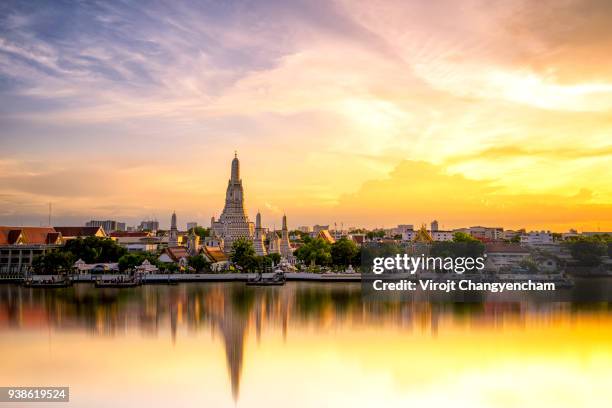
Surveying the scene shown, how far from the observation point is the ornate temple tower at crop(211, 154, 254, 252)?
2068 inches

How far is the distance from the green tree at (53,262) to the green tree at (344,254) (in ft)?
52.7

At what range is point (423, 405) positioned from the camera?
1135cm

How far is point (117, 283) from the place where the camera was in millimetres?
32062

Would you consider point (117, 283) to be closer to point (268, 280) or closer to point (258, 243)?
point (268, 280)

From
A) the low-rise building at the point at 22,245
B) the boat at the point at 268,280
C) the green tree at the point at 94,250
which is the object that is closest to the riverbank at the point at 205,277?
the boat at the point at 268,280

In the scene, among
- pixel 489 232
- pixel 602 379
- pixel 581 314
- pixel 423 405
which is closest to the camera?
pixel 423 405

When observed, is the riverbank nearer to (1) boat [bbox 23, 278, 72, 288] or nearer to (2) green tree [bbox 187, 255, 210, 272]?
(1) boat [bbox 23, 278, 72, 288]

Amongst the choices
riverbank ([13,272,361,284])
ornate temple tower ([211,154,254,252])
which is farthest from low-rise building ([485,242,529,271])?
ornate temple tower ([211,154,254,252])

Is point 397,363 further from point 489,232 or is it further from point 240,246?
point 489,232

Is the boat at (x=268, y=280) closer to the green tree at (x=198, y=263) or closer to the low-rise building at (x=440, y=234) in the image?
the green tree at (x=198, y=263)

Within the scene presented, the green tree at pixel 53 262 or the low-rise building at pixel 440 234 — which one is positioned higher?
the low-rise building at pixel 440 234

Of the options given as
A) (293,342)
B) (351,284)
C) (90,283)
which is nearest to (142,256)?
(90,283)

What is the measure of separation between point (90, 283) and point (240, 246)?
895 cm

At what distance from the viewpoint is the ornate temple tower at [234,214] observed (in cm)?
5253
